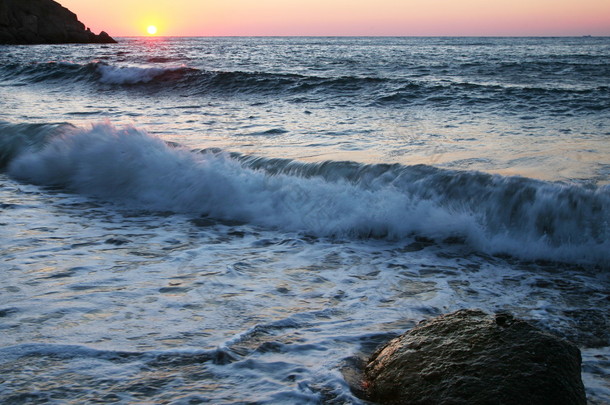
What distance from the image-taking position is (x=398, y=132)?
9188 millimetres

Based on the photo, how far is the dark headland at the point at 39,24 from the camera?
195 ft

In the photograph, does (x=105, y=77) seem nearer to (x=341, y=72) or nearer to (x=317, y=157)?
(x=341, y=72)

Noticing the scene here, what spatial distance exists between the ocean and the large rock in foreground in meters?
0.24

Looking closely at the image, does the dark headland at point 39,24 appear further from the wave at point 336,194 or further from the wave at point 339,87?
the wave at point 336,194

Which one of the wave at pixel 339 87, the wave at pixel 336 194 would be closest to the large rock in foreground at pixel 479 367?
the wave at pixel 336 194

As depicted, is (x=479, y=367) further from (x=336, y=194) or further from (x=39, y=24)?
(x=39, y=24)

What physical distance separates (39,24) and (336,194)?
69.1 metres

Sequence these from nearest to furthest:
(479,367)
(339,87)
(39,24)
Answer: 1. (479,367)
2. (339,87)
3. (39,24)

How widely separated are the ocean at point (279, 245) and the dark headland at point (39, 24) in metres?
58.1

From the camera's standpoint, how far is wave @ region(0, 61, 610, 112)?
1200 cm

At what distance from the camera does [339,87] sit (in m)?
14.9

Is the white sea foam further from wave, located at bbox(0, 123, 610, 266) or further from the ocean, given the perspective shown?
wave, located at bbox(0, 123, 610, 266)

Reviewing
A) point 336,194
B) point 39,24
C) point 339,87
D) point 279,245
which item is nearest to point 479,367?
point 279,245

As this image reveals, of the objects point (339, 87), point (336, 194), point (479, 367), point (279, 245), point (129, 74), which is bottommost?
point (279, 245)
